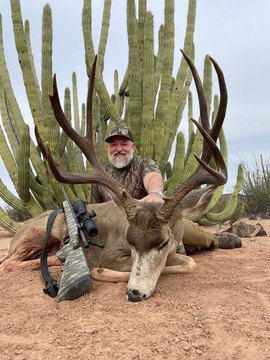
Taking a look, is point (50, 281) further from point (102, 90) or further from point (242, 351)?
point (102, 90)

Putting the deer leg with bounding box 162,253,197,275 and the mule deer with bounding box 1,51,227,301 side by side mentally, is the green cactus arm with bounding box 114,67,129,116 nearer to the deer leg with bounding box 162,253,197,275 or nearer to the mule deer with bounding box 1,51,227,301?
the mule deer with bounding box 1,51,227,301

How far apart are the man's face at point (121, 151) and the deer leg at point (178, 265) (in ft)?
6.93

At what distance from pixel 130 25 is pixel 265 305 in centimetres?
651

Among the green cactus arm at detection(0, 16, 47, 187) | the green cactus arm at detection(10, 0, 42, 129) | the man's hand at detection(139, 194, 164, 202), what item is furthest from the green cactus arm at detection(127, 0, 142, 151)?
the man's hand at detection(139, 194, 164, 202)

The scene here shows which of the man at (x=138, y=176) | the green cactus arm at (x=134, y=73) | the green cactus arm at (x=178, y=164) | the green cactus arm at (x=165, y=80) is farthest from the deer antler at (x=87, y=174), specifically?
the green cactus arm at (x=178, y=164)

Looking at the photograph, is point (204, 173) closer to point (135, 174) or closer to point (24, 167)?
point (135, 174)

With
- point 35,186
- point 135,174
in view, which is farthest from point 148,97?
point 35,186

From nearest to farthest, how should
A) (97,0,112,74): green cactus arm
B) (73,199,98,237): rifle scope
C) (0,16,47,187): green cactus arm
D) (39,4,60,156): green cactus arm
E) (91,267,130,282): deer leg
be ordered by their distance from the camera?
(91,267,130,282): deer leg, (73,199,98,237): rifle scope, (39,4,60,156): green cactus arm, (0,16,47,187): green cactus arm, (97,0,112,74): green cactus arm

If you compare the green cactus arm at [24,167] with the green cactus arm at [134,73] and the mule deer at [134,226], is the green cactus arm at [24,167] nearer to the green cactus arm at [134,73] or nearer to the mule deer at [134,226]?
the green cactus arm at [134,73]

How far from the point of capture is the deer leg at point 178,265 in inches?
158

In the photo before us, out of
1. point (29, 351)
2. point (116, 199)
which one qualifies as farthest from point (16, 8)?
point (29, 351)

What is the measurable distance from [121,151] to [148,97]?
2030 mm

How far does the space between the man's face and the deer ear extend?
205 cm

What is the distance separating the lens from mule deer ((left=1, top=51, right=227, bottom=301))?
346cm
